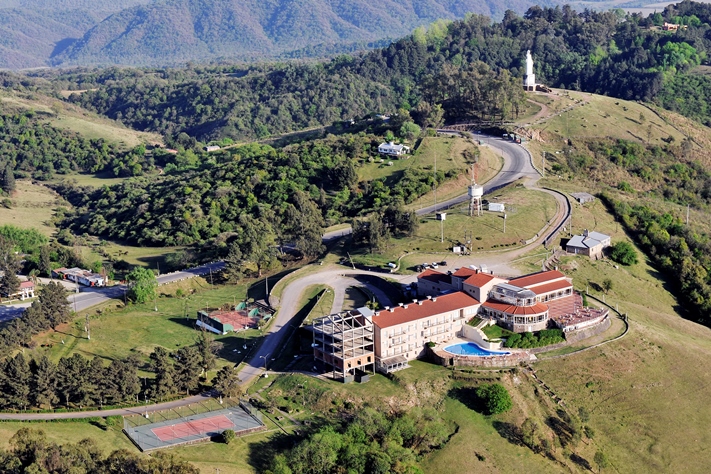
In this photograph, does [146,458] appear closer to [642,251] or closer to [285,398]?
[285,398]

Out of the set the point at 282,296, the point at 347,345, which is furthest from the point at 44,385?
the point at 282,296

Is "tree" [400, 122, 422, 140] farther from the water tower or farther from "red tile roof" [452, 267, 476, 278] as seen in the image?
"red tile roof" [452, 267, 476, 278]

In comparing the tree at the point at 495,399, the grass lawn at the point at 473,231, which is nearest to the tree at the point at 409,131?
the grass lawn at the point at 473,231

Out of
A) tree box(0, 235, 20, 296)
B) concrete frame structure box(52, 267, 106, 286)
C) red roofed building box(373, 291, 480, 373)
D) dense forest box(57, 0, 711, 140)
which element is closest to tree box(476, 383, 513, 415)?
red roofed building box(373, 291, 480, 373)

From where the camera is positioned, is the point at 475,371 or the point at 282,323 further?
the point at 282,323

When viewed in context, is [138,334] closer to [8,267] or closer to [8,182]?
[8,267]

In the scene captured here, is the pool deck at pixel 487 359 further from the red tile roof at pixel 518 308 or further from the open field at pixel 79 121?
the open field at pixel 79 121

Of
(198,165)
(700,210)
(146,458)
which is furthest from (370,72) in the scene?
(146,458)
